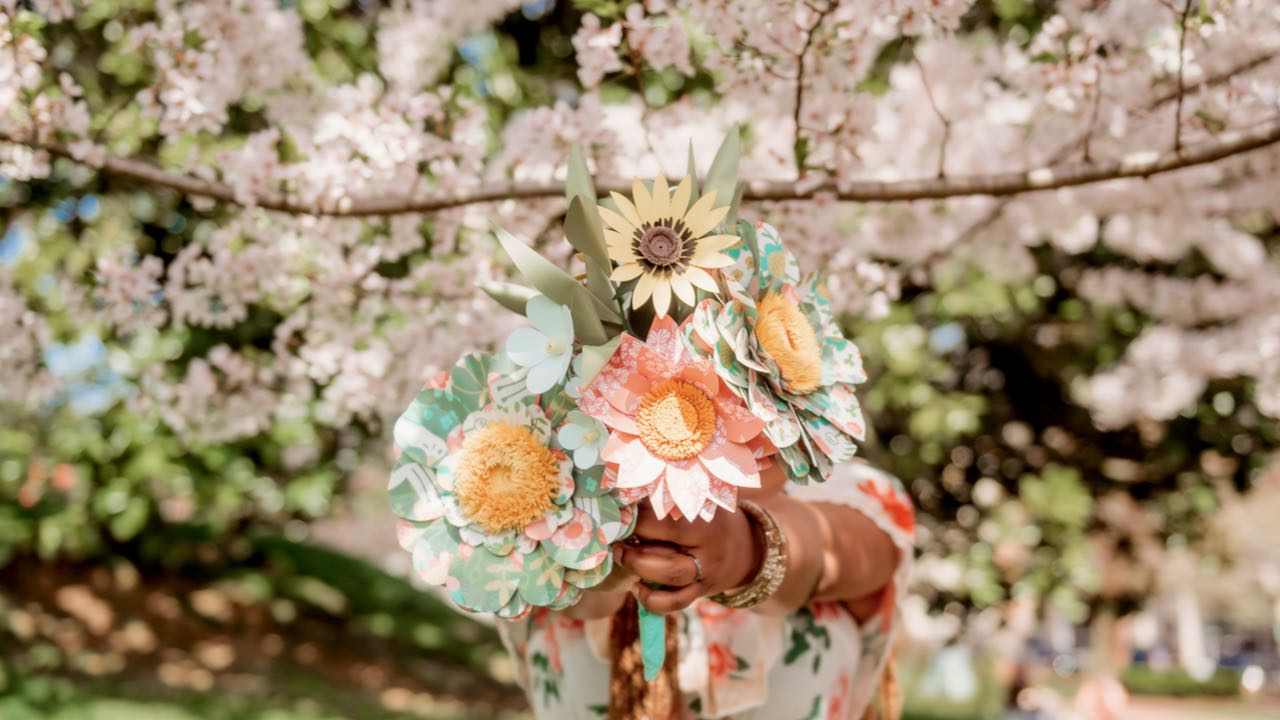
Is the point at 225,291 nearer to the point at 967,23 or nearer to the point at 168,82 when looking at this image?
the point at 168,82

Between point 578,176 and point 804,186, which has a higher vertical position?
point 804,186

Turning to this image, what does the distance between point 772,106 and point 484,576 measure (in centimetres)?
208

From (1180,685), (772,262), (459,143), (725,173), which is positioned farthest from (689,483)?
(1180,685)

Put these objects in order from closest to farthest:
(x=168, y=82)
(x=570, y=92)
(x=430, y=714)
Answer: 1. (x=168, y=82)
2. (x=570, y=92)
3. (x=430, y=714)

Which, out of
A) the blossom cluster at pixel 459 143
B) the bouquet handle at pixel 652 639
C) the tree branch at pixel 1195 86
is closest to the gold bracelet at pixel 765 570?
the bouquet handle at pixel 652 639

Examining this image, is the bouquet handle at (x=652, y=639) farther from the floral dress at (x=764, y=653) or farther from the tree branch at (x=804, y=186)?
the tree branch at (x=804, y=186)

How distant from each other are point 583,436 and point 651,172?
1.93 m

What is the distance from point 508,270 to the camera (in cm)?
279

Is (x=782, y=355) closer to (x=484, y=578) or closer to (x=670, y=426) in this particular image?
(x=670, y=426)

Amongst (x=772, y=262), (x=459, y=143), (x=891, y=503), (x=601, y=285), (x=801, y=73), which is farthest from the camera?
(x=459, y=143)

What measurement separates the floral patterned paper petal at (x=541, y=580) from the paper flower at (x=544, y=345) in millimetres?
226

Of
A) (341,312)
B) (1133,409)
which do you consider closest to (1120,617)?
(1133,409)

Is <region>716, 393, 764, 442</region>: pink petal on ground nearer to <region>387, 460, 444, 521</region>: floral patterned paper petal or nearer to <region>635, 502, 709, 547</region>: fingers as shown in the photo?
<region>635, 502, 709, 547</region>: fingers

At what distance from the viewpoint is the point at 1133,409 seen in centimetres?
554
